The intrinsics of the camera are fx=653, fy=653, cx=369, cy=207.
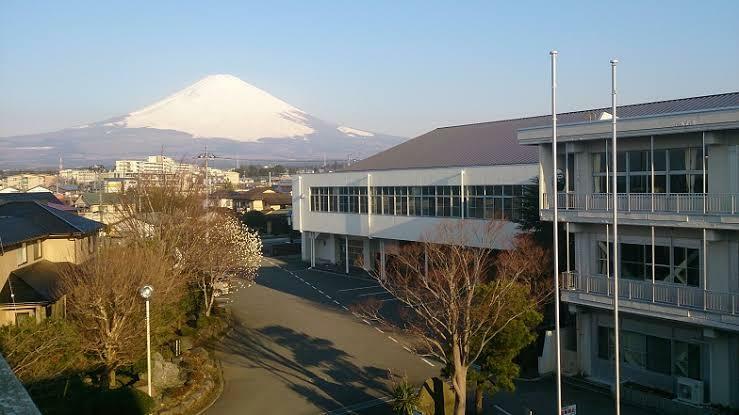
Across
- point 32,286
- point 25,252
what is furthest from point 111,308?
point 25,252

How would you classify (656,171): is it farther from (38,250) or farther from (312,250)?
(312,250)

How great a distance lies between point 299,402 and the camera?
558 inches

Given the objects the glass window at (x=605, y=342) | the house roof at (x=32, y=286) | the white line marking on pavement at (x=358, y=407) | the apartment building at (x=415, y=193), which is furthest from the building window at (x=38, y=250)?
the glass window at (x=605, y=342)

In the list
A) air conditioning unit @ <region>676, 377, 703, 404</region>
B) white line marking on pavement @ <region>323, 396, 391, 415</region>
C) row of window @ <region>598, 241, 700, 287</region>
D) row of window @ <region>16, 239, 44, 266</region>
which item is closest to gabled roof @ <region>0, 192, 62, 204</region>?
row of window @ <region>16, 239, 44, 266</region>

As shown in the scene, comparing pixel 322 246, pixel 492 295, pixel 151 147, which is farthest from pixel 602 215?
pixel 151 147

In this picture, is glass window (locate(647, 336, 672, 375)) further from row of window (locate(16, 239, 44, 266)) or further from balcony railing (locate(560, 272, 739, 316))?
row of window (locate(16, 239, 44, 266))

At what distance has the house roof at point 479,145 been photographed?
816 inches

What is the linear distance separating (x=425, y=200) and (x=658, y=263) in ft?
46.9

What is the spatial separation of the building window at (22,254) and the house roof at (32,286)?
0.20m

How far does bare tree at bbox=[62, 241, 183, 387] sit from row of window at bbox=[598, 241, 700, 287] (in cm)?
1025

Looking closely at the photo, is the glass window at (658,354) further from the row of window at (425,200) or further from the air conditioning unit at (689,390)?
the row of window at (425,200)

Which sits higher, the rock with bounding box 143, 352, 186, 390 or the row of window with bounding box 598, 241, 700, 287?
the row of window with bounding box 598, 241, 700, 287

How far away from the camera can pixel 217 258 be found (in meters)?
22.2

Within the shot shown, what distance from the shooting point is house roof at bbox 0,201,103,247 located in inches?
659
